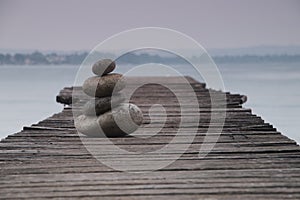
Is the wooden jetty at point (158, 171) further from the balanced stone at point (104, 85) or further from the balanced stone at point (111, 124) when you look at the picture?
the balanced stone at point (104, 85)

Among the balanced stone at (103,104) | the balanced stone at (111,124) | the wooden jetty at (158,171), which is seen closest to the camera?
the wooden jetty at (158,171)

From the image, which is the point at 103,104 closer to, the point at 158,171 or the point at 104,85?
the point at 104,85

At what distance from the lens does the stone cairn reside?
576 centimetres

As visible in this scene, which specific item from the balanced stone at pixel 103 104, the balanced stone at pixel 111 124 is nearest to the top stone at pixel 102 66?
the balanced stone at pixel 103 104

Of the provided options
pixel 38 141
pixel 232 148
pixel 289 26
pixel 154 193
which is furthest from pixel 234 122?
pixel 289 26

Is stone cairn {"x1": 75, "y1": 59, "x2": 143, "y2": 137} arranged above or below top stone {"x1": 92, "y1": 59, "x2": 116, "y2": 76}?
below

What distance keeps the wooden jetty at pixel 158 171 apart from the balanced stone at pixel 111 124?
0.49 ft

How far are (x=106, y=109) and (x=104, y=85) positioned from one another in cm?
23

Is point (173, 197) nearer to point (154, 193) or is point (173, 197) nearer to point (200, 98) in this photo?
point (154, 193)

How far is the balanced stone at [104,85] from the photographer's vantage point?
5.85m

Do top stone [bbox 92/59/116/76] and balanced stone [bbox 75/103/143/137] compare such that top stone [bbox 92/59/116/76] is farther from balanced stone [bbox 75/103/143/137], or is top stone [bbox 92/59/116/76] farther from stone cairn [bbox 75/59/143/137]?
balanced stone [bbox 75/103/143/137]

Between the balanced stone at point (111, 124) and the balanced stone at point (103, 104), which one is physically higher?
the balanced stone at point (103, 104)

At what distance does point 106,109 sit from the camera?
587 centimetres

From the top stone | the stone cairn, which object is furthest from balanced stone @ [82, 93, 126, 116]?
the top stone
